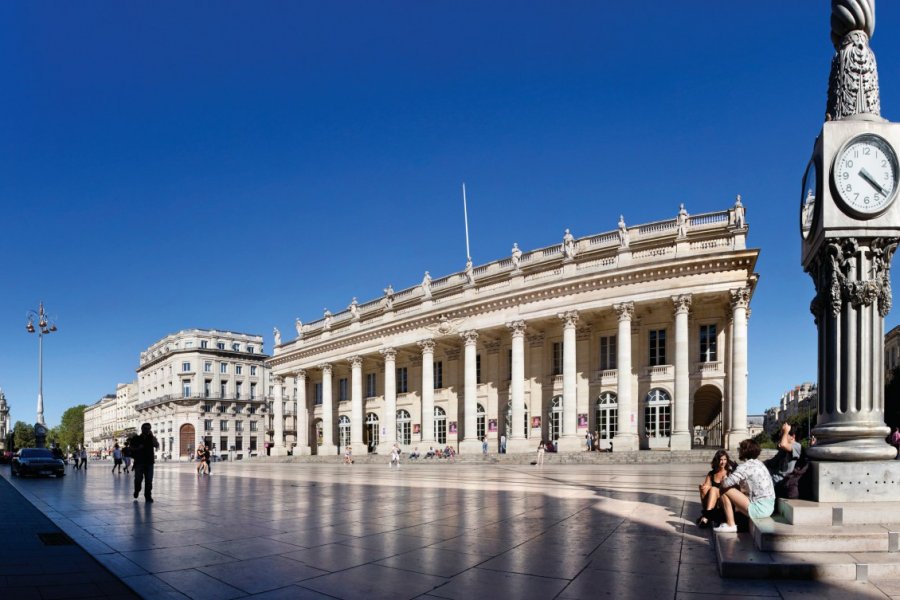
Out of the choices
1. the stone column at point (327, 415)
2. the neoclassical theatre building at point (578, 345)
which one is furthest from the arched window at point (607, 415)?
the stone column at point (327, 415)

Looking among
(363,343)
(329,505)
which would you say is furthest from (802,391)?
(329,505)

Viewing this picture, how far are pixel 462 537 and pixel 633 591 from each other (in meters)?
3.35

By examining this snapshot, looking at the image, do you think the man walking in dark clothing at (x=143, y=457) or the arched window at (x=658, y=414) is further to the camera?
the arched window at (x=658, y=414)

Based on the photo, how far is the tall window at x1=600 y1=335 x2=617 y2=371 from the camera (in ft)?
133

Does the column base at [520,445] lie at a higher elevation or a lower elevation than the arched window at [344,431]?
higher

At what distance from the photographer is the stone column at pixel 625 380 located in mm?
36062

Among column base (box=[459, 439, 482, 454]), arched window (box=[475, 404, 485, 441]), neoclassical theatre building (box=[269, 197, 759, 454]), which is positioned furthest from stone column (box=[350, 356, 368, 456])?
column base (box=[459, 439, 482, 454])

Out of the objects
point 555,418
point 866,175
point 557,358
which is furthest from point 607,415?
point 866,175

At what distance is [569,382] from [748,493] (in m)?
32.1

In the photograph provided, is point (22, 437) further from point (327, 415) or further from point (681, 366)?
point (681, 366)

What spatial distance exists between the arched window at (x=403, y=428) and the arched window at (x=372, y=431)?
14.1 feet

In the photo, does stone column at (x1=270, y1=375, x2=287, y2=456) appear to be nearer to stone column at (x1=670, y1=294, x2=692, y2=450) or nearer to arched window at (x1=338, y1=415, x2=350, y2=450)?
arched window at (x1=338, y1=415, x2=350, y2=450)

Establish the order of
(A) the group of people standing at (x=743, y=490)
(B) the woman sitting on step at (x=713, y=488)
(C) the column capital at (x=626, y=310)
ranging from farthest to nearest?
1. (C) the column capital at (x=626, y=310)
2. (B) the woman sitting on step at (x=713, y=488)
3. (A) the group of people standing at (x=743, y=490)

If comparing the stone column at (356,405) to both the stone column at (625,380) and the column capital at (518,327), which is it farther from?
the stone column at (625,380)
